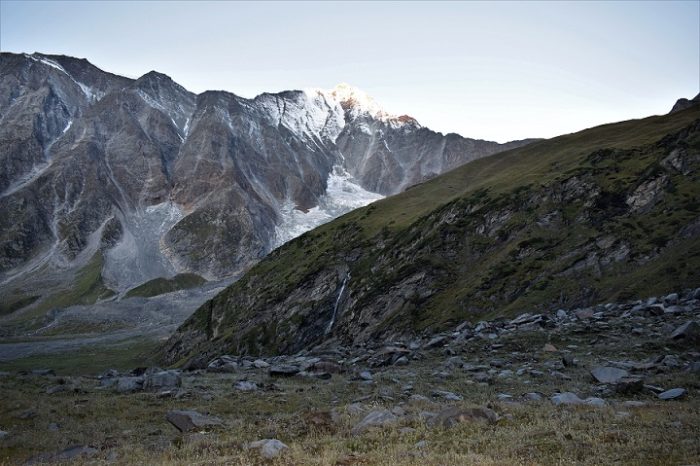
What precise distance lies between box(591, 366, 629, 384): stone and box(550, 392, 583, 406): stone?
161 inches

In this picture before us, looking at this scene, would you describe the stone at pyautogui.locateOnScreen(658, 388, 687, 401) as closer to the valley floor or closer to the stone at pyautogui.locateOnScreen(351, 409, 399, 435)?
the valley floor

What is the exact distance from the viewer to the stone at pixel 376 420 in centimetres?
1927

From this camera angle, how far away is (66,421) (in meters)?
25.9

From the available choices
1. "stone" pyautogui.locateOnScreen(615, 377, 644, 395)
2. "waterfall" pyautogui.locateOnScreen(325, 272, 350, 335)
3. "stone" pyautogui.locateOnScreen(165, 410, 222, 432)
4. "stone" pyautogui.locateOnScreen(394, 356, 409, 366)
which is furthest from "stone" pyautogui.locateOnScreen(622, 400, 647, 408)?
"waterfall" pyautogui.locateOnScreen(325, 272, 350, 335)

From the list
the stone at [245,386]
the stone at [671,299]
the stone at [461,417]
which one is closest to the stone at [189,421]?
the stone at [245,386]

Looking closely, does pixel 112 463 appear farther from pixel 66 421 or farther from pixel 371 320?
pixel 371 320

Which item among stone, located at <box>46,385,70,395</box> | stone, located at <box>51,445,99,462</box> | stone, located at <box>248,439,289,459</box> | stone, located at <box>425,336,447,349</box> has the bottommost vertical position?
→ stone, located at <box>425,336,447,349</box>

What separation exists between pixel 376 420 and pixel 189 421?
29.0 feet

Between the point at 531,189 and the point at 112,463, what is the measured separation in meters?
85.2

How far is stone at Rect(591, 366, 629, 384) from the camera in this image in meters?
26.5

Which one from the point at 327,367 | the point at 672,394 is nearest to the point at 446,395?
the point at 672,394

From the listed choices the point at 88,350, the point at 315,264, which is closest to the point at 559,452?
the point at 315,264

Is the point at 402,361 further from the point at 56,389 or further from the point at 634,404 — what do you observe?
the point at 56,389

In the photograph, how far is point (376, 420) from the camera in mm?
20062
